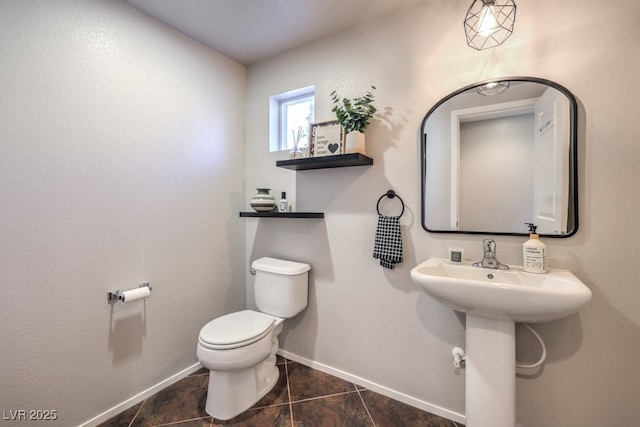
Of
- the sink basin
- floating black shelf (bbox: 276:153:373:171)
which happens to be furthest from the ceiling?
the sink basin

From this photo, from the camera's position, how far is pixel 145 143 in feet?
5.40

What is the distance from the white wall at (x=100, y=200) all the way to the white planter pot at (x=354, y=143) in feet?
3.46

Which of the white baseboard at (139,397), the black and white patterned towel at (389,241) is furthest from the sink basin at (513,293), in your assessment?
the white baseboard at (139,397)

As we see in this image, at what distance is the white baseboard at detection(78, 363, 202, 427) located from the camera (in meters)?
1.44

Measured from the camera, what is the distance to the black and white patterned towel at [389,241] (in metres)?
1.58

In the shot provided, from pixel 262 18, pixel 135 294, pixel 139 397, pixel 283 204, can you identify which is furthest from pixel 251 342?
pixel 262 18

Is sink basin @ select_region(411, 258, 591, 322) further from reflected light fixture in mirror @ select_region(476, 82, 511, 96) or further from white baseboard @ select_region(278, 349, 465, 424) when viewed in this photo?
reflected light fixture in mirror @ select_region(476, 82, 511, 96)

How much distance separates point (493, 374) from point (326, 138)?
1515mm

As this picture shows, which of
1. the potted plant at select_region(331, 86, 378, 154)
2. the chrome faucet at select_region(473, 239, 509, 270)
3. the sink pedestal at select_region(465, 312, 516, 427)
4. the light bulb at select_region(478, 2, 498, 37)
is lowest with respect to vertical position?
the sink pedestal at select_region(465, 312, 516, 427)

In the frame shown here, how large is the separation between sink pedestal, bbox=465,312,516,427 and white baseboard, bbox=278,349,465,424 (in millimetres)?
338

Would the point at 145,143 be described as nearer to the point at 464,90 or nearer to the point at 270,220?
the point at 270,220

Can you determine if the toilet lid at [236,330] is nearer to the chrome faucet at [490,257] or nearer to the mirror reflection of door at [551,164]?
the chrome faucet at [490,257]

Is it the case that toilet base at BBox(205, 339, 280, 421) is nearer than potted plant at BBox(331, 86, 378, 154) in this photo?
Yes

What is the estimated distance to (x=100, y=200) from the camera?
146 centimetres
